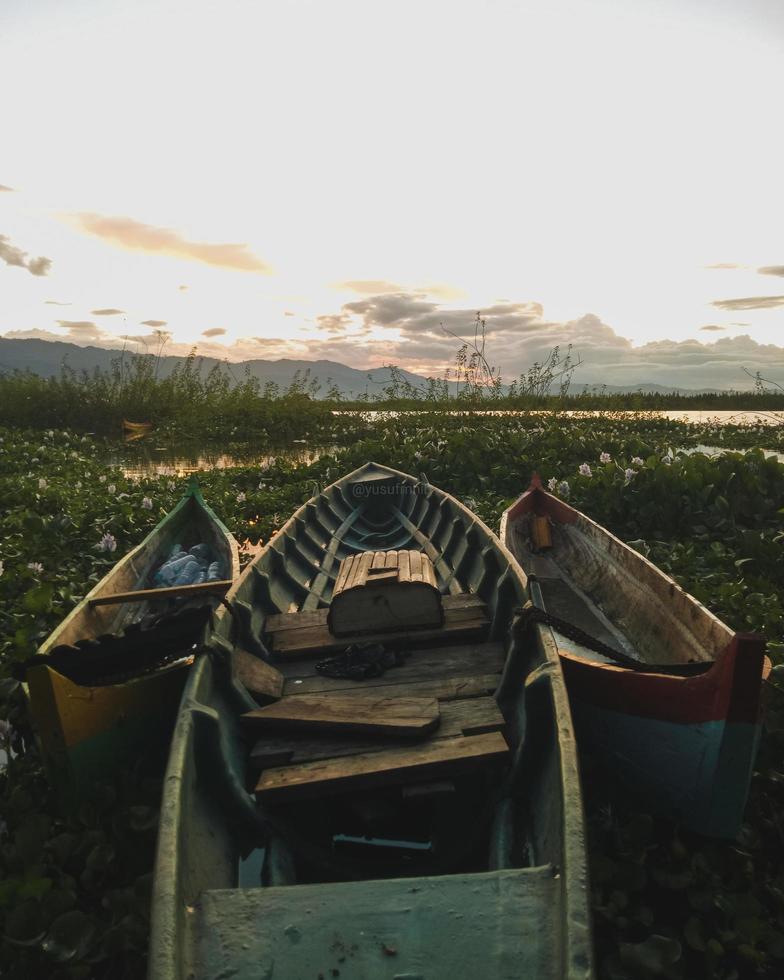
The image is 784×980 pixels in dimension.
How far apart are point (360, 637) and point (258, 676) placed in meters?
0.83

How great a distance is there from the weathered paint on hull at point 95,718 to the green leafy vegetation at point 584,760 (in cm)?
16

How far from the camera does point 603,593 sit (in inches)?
230

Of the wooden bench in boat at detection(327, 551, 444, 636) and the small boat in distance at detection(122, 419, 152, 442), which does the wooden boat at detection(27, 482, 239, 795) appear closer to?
the wooden bench in boat at detection(327, 551, 444, 636)

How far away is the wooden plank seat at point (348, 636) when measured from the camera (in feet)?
13.9

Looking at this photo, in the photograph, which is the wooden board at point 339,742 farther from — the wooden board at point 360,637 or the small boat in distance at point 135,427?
the small boat in distance at point 135,427

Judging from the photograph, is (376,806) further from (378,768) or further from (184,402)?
(184,402)

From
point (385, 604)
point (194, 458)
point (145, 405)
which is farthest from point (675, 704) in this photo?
point (145, 405)

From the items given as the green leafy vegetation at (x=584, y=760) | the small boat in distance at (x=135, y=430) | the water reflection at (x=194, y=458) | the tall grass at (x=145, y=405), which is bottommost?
the green leafy vegetation at (x=584, y=760)

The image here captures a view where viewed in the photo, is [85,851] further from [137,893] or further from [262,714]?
[262,714]

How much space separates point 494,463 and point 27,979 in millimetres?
9946

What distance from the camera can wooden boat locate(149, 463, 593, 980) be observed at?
201cm

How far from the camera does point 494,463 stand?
11.5 m

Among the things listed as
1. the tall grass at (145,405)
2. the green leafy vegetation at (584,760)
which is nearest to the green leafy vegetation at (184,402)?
the tall grass at (145,405)

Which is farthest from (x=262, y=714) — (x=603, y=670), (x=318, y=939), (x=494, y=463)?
(x=494, y=463)
